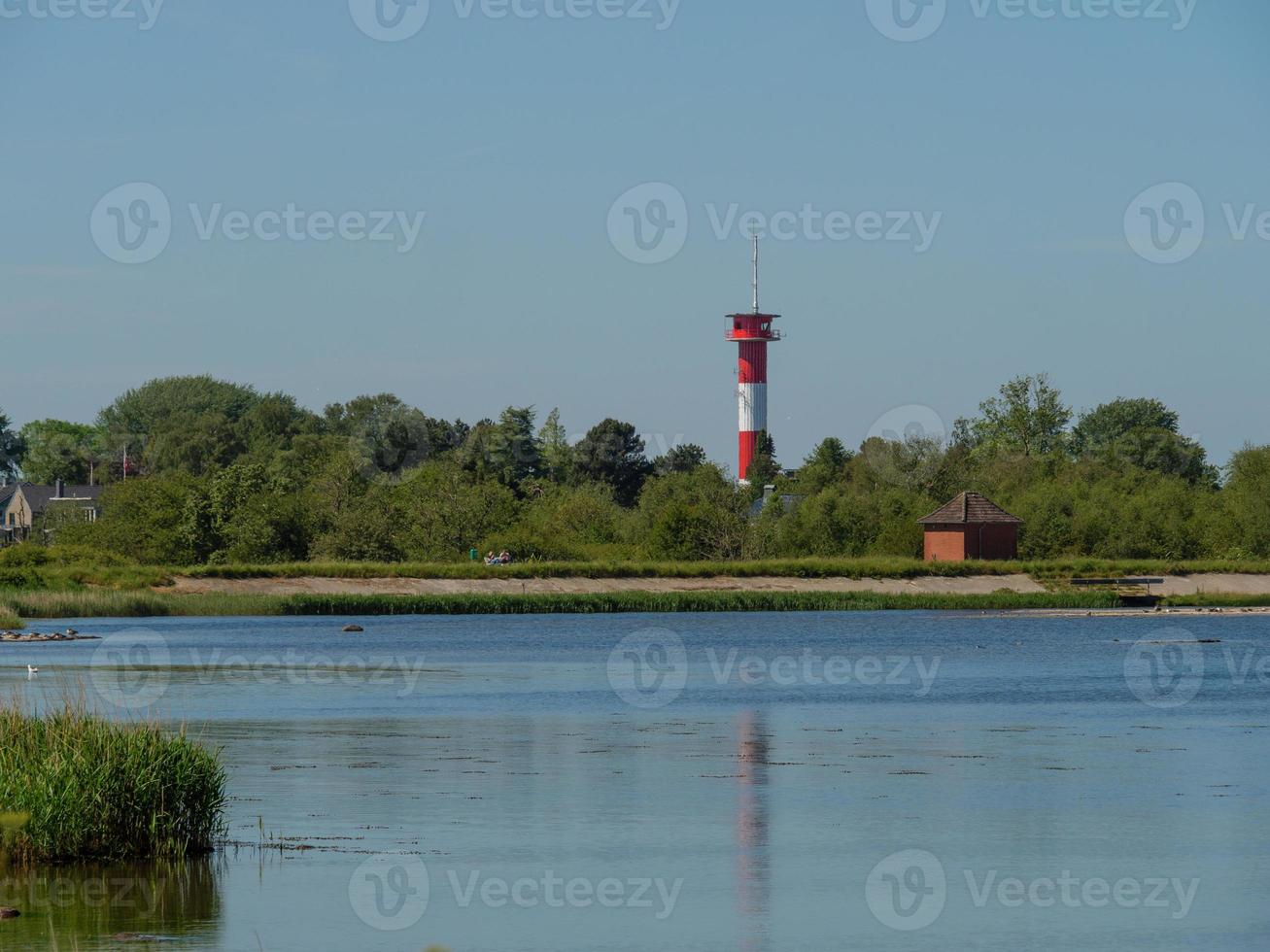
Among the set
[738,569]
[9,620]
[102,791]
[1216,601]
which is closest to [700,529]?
[738,569]

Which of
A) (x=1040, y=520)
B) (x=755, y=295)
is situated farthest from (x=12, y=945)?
(x=755, y=295)

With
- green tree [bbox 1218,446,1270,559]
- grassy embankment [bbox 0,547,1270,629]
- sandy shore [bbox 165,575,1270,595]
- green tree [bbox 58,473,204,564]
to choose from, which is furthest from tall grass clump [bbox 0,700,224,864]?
green tree [bbox 1218,446,1270,559]

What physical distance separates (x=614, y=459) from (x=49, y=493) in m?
50.0

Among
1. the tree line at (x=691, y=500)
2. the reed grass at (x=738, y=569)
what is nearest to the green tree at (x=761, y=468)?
the tree line at (x=691, y=500)

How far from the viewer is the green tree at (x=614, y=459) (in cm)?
14700

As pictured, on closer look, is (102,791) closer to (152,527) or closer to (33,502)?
(152,527)

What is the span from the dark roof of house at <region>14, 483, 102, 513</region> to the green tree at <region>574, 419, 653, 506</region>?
42590 millimetres

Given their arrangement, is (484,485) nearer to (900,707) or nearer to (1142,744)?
(900,707)

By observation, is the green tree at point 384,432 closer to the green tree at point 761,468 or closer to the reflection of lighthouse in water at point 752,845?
the green tree at point 761,468

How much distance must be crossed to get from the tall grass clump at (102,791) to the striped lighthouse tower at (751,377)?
116827 mm

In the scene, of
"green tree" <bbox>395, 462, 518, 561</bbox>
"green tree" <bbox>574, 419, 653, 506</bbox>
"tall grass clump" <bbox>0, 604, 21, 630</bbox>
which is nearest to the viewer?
"tall grass clump" <bbox>0, 604, 21, 630</bbox>

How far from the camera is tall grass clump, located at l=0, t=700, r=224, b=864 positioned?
69.3 ft

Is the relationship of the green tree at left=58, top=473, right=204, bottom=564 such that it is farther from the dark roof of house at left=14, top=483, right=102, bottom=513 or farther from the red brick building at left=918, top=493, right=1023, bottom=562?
the dark roof of house at left=14, top=483, right=102, bottom=513

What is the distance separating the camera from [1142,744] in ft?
114
